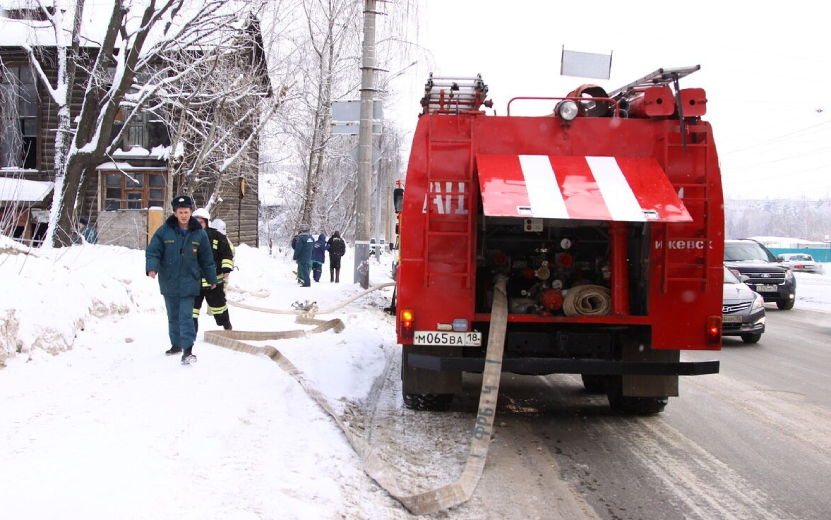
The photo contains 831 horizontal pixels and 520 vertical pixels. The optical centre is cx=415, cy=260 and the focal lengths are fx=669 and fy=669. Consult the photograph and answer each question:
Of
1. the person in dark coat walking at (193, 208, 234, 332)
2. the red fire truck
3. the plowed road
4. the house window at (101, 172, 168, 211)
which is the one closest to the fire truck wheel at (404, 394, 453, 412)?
the plowed road

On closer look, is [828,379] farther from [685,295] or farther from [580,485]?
[580,485]

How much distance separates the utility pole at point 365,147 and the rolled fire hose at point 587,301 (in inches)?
392

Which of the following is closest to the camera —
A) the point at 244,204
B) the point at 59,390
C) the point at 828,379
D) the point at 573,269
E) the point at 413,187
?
the point at 59,390

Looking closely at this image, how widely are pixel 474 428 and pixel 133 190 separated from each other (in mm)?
20539

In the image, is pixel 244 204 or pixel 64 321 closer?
pixel 64 321

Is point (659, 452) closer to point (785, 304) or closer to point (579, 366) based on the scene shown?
point (579, 366)

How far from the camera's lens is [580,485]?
480 centimetres

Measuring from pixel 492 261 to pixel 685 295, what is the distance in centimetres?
→ 176

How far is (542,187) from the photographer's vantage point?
540cm

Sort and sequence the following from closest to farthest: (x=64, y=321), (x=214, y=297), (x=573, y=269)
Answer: (x=573, y=269) < (x=64, y=321) < (x=214, y=297)

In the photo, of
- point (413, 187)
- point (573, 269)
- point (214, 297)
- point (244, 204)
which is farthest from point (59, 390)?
point (244, 204)

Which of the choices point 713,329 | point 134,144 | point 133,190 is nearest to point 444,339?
point 713,329

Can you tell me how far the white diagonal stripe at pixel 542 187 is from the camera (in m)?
5.08

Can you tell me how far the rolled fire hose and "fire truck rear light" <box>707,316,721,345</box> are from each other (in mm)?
840
